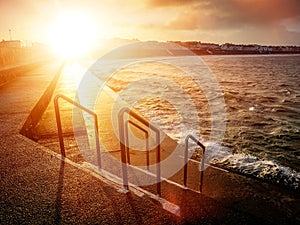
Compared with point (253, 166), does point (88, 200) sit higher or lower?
higher

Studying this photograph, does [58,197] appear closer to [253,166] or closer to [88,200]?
[88,200]

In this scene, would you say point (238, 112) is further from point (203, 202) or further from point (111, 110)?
point (203, 202)

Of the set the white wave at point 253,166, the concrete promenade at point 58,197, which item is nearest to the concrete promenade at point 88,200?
the concrete promenade at point 58,197

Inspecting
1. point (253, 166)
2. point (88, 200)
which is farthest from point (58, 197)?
point (253, 166)

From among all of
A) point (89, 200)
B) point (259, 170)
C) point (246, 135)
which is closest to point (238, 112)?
point (246, 135)

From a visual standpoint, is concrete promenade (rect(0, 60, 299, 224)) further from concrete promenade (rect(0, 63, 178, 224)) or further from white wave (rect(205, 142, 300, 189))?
white wave (rect(205, 142, 300, 189))

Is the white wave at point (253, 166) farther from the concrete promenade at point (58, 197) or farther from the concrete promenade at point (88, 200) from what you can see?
the concrete promenade at point (58, 197)

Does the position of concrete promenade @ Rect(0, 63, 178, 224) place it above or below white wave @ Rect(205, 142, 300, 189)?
above

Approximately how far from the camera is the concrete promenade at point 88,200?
2732mm

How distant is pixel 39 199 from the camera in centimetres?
301

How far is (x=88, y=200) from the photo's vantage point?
2.99 m

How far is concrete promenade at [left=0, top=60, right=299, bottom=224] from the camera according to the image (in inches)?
108

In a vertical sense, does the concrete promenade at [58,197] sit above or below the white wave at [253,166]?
above

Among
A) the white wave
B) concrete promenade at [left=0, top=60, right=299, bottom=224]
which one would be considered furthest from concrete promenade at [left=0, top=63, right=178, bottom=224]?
the white wave
